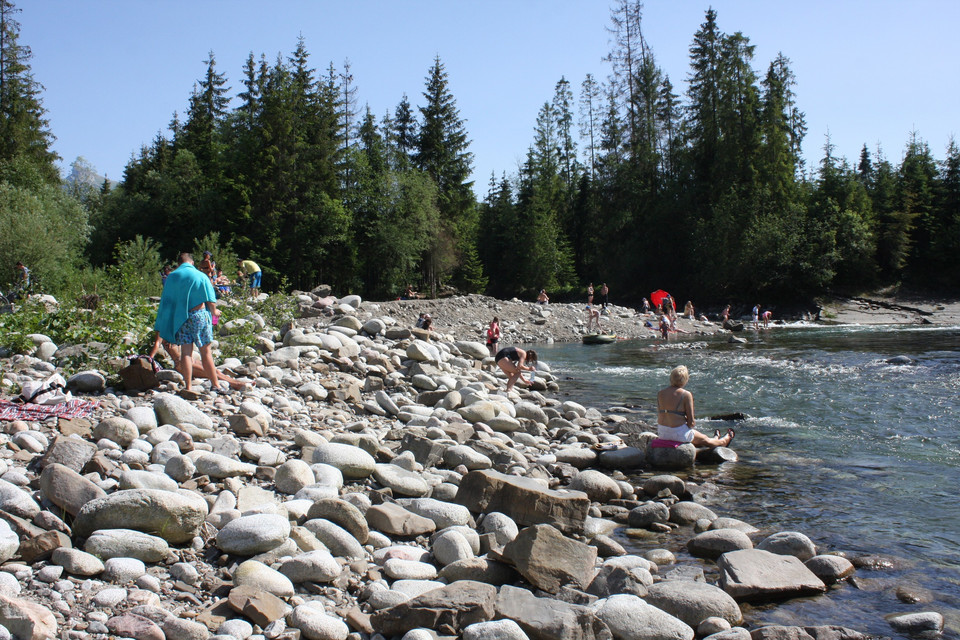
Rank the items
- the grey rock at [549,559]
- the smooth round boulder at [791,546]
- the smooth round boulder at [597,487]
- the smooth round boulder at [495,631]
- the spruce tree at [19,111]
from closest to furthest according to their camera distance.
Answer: the smooth round boulder at [495,631]
the grey rock at [549,559]
the smooth round boulder at [791,546]
the smooth round boulder at [597,487]
the spruce tree at [19,111]

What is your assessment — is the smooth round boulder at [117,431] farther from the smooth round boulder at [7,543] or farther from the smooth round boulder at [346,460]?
the smooth round boulder at [7,543]

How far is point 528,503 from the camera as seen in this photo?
5500 mm

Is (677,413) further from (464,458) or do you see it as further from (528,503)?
(528,503)

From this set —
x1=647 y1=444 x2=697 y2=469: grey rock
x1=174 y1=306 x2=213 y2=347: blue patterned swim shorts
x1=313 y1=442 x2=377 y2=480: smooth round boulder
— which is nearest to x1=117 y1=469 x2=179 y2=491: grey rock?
x1=313 y1=442 x2=377 y2=480: smooth round boulder

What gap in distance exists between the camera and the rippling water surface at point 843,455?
4.83 metres

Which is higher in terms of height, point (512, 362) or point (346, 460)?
point (512, 362)

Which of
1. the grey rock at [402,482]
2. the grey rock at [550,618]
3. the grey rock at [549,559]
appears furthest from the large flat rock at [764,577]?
the grey rock at [402,482]

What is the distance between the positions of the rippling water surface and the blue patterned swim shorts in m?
5.36

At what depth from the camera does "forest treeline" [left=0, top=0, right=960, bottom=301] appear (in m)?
40.6

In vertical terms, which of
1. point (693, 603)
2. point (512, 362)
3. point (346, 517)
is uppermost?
point (512, 362)

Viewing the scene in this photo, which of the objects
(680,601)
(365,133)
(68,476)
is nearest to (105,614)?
(68,476)

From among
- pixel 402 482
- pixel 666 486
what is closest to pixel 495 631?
pixel 402 482

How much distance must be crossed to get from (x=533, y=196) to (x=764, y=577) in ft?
172

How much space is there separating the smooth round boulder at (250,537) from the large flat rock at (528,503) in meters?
1.86
